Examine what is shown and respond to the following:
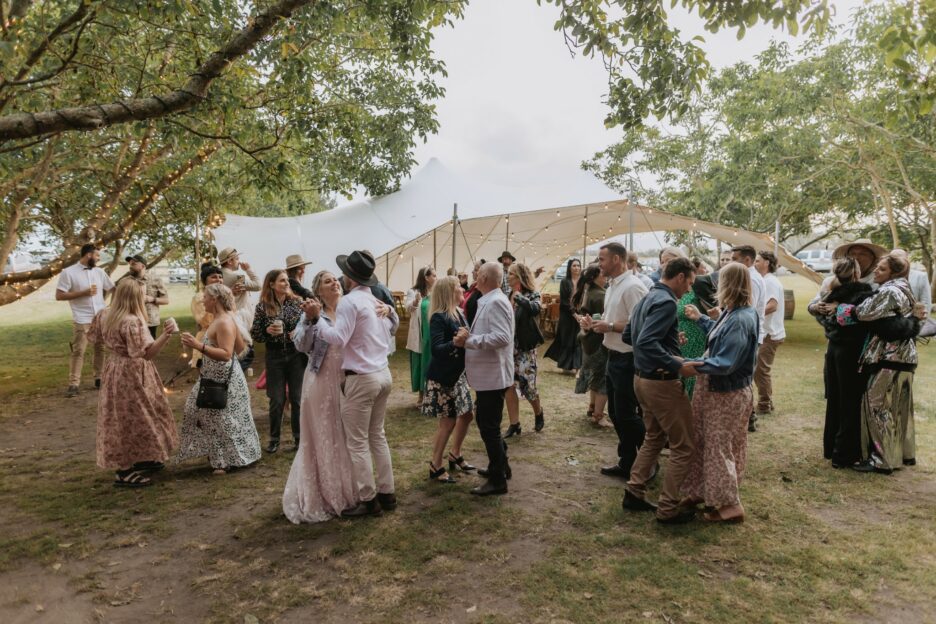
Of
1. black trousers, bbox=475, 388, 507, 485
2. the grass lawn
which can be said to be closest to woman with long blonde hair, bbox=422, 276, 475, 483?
black trousers, bbox=475, 388, 507, 485

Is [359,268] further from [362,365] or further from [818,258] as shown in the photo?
[818,258]

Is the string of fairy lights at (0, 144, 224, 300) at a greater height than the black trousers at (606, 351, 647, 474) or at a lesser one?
greater

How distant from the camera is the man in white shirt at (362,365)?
3533mm

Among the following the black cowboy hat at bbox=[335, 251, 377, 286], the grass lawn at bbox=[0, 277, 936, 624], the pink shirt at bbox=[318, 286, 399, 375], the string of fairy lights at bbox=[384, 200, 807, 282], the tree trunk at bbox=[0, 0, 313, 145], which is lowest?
the grass lawn at bbox=[0, 277, 936, 624]

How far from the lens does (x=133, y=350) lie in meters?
4.27

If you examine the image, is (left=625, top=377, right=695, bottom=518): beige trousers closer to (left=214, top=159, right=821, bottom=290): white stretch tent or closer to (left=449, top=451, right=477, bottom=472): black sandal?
(left=449, top=451, right=477, bottom=472): black sandal

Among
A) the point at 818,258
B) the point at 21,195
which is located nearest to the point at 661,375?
→ the point at 21,195

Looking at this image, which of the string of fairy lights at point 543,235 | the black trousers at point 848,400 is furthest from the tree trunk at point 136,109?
the string of fairy lights at point 543,235

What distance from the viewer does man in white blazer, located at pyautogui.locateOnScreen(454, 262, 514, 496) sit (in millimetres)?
3844

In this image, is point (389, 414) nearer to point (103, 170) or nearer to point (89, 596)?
point (89, 596)

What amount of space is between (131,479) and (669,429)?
13.2 ft

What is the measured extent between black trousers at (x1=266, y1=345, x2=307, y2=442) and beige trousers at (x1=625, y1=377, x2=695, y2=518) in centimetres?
306

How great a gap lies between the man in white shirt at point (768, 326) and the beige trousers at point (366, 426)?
13.4 ft

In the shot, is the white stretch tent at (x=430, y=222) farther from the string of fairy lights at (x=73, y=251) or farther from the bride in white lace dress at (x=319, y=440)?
the bride in white lace dress at (x=319, y=440)
